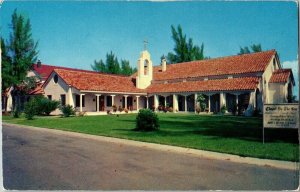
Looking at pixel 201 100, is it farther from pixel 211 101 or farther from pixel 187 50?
pixel 187 50

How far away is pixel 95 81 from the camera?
31.5 m

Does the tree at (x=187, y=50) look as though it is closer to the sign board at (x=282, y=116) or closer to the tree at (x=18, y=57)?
the tree at (x=18, y=57)

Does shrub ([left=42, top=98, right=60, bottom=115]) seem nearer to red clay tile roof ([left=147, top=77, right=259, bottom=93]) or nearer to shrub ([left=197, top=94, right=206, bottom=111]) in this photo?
red clay tile roof ([left=147, top=77, right=259, bottom=93])

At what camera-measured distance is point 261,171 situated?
7.12m

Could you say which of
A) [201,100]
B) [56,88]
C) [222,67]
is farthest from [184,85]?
[56,88]

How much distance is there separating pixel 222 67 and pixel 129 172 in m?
26.7

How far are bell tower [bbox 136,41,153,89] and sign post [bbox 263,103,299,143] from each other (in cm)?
2668

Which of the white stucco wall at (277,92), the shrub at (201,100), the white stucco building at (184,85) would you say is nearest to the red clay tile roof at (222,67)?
the white stucco building at (184,85)

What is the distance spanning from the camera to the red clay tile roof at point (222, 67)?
95.0 ft

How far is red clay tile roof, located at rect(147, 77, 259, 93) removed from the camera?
27625mm

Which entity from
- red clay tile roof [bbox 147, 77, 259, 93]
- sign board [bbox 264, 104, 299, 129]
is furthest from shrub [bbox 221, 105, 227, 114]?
sign board [bbox 264, 104, 299, 129]

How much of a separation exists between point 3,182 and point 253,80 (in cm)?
2497

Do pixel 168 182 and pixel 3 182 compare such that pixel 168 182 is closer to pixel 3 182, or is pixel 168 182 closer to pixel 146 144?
pixel 3 182

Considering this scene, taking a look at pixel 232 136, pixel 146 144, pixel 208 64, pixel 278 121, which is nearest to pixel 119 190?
pixel 146 144
